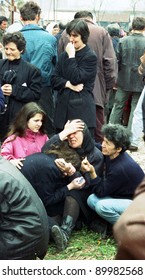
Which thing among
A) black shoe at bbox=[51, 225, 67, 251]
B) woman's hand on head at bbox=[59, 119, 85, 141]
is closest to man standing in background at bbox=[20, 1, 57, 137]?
woman's hand on head at bbox=[59, 119, 85, 141]

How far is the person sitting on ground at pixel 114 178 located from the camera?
4.47m

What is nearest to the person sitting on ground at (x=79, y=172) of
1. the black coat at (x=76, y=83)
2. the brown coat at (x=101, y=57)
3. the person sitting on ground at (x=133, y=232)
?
the black coat at (x=76, y=83)

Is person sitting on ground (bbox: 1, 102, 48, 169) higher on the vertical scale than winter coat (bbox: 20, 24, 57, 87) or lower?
lower

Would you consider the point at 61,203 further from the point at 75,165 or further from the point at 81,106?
the point at 81,106

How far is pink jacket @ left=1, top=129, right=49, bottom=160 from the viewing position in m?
4.78

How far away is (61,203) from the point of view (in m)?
4.66

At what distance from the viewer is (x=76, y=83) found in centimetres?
527

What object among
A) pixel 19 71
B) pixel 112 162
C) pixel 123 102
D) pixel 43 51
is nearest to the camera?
pixel 112 162

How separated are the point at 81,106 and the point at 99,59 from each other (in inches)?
32.9

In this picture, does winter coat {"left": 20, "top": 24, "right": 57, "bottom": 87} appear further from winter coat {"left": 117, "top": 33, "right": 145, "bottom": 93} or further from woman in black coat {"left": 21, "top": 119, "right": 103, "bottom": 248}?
winter coat {"left": 117, "top": 33, "right": 145, "bottom": 93}

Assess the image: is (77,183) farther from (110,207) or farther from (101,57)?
(101,57)

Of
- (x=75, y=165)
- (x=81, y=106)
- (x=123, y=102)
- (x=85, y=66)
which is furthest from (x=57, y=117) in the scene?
(x=123, y=102)

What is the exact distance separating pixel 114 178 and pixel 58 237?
69 centimetres
